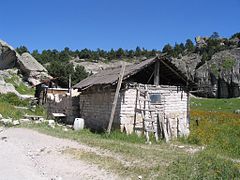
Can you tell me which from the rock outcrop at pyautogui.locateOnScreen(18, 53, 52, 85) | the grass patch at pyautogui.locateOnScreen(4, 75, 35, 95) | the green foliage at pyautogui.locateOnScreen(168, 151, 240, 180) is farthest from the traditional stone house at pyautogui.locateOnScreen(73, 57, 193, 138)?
the rock outcrop at pyautogui.locateOnScreen(18, 53, 52, 85)

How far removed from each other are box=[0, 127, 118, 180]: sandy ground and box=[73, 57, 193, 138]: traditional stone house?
4.12m

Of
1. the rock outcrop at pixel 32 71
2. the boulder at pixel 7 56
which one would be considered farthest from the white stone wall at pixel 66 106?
the boulder at pixel 7 56

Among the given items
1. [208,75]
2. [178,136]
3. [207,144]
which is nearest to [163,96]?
[178,136]

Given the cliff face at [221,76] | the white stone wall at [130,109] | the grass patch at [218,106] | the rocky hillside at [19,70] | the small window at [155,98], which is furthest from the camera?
the cliff face at [221,76]

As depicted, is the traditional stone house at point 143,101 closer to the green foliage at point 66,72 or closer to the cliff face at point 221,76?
the cliff face at point 221,76

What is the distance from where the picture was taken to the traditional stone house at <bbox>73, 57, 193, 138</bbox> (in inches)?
687

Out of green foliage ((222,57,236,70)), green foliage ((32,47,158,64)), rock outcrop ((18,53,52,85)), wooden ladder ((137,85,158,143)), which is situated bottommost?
wooden ladder ((137,85,158,143))

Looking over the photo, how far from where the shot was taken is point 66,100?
24.5 meters

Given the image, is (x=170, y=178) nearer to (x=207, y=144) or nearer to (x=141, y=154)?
(x=141, y=154)

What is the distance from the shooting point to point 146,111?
1780cm

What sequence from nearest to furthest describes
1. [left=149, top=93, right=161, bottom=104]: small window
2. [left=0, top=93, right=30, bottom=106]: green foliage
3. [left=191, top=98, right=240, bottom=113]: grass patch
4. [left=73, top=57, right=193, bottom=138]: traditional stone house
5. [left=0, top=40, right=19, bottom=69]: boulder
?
[left=73, top=57, right=193, bottom=138]: traditional stone house
[left=149, top=93, right=161, bottom=104]: small window
[left=0, top=93, right=30, bottom=106]: green foliage
[left=191, top=98, right=240, bottom=113]: grass patch
[left=0, top=40, right=19, bottom=69]: boulder

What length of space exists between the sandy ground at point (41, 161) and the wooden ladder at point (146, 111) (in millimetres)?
4496

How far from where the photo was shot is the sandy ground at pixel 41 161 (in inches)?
361

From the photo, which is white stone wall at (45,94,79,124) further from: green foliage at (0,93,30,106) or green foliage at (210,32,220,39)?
green foliage at (210,32,220,39)
